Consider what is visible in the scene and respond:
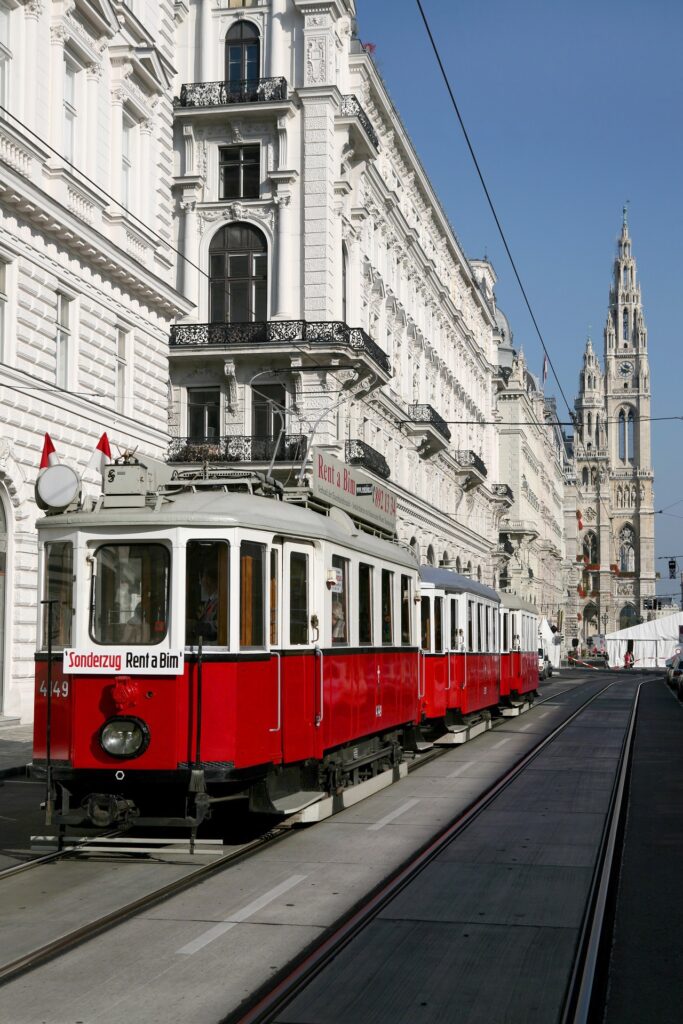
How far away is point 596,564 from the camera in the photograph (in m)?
185

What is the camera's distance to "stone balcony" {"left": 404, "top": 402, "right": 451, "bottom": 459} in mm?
53781

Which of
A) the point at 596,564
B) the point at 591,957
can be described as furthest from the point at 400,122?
the point at 596,564

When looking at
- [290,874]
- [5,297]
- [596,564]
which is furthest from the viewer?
[596,564]

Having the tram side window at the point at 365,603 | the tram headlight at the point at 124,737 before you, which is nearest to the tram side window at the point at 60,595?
the tram headlight at the point at 124,737

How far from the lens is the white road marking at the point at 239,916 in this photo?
7.91 meters

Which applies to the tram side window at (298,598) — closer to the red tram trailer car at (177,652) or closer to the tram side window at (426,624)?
the red tram trailer car at (177,652)

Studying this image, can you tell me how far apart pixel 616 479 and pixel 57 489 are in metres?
183

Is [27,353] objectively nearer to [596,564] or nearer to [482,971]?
[482,971]

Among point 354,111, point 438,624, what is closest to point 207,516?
point 438,624

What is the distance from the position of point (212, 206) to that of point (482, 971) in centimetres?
3875

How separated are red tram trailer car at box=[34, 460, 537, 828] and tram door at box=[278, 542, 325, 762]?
2cm

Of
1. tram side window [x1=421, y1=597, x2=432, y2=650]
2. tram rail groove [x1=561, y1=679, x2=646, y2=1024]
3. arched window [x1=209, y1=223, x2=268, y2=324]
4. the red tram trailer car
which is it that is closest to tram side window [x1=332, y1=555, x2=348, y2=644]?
the red tram trailer car

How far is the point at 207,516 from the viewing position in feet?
34.9

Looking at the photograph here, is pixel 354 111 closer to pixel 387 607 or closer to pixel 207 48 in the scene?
pixel 207 48
